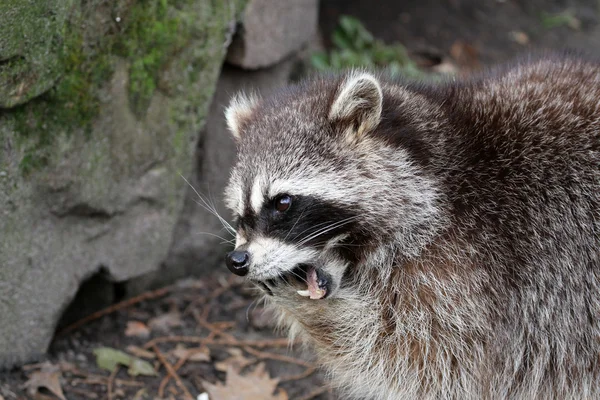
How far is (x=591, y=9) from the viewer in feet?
32.1

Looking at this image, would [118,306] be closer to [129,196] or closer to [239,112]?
[129,196]

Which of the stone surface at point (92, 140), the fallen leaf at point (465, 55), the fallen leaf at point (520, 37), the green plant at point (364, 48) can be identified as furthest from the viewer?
the fallen leaf at point (520, 37)

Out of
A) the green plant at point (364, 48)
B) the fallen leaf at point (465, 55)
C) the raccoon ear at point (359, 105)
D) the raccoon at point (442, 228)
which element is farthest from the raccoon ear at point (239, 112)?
the fallen leaf at point (465, 55)

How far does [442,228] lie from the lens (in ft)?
11.9

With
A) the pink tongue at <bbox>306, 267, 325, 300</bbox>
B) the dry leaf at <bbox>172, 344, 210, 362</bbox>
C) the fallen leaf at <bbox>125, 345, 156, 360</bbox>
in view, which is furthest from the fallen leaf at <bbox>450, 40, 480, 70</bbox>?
the pink tongue at <bbox>306, 267, 325, 300</bbox>

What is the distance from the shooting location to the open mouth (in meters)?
3.61

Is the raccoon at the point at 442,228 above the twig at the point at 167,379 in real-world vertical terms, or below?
above

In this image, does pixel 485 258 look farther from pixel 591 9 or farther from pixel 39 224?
pixel 591 9

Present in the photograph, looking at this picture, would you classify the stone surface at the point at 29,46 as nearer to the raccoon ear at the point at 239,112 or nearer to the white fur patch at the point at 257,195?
the raccoon ear at the point at 239,112

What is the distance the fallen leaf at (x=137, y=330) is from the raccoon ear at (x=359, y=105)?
2.24 m

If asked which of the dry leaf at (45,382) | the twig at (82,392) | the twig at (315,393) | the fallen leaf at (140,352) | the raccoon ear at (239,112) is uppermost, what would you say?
the raccoon ear at (239,112)

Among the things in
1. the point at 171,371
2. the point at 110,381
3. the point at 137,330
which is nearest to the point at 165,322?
the point at 137,330

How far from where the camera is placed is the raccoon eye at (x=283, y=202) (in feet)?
11.3

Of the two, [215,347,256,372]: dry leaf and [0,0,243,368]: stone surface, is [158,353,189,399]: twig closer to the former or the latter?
[215,347,256,372]: dry leaf
